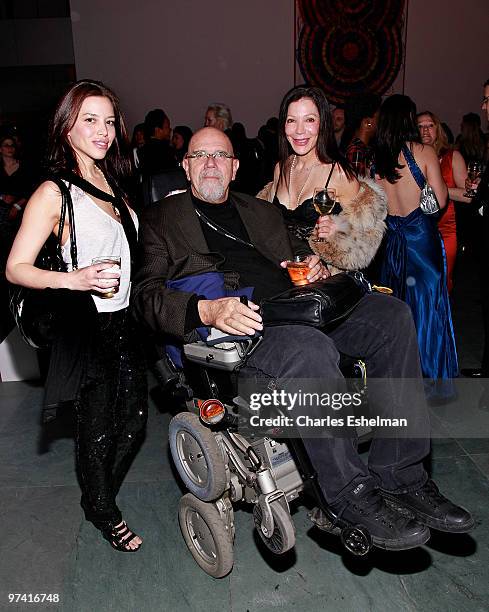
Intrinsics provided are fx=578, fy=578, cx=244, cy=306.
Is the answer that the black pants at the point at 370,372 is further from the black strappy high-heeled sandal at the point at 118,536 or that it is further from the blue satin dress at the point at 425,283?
the blue satin dress at the point at 425,283

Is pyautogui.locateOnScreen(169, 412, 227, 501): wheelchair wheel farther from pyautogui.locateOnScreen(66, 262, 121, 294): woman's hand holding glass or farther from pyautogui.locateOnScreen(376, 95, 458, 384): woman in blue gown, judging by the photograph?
pyautogui.locateOnScreen(376, 95, 458, 384): woman in blue gown

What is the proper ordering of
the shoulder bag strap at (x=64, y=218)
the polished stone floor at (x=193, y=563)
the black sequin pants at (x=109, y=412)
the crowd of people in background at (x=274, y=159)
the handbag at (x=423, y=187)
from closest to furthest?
the shoulder bag strap at (x=64, y=218), the polished stone floor at (x=193, y=563), the black sequin pants at (x=109, y=412), the handbag at (x=423, y=187), the crowd of people in background at (x=274, y=159)

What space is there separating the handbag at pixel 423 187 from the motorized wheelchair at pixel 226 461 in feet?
5.07

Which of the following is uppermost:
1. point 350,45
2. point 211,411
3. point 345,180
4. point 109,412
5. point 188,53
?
point 350,45

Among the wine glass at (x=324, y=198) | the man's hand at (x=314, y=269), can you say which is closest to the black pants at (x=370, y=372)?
the man's hand at (x=314, y=269)

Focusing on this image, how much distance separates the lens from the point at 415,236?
133 inches

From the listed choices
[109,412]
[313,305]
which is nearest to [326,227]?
[313,305]

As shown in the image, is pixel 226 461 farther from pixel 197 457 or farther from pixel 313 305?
pixel 313 305

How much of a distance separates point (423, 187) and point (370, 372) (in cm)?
162

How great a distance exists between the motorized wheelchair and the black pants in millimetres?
61

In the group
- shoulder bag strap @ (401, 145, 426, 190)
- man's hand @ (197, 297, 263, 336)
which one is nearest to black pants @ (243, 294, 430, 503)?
man's hand @ (197, 297, 263, 336)

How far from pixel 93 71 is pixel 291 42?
3162mm

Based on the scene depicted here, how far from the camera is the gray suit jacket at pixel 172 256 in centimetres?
206

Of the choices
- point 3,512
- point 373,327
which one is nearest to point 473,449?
point 373,327
